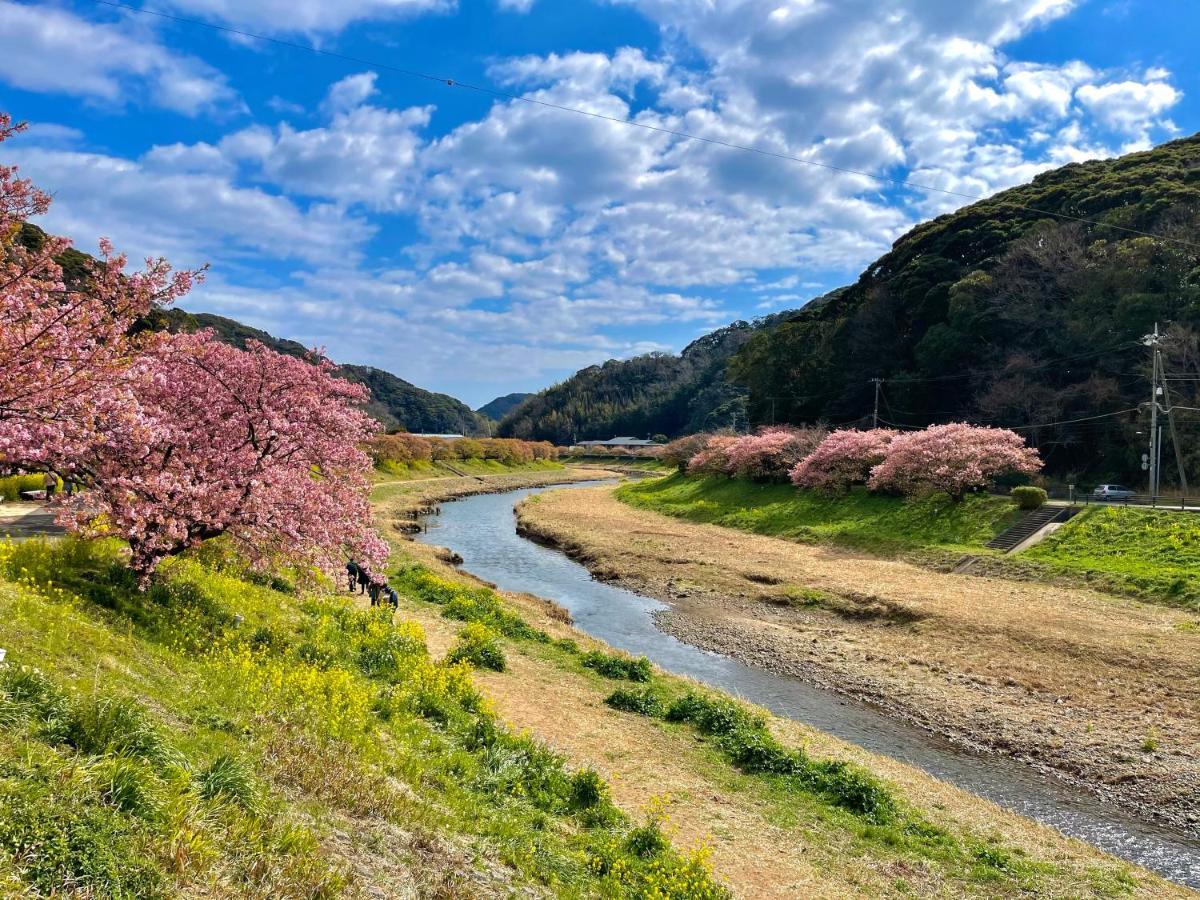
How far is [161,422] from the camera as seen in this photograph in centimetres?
1025

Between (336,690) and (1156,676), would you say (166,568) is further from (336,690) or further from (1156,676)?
(1156,676)

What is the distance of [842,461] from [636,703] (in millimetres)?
33017

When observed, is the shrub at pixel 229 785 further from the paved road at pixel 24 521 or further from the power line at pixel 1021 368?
the power line at pixel 1021 368

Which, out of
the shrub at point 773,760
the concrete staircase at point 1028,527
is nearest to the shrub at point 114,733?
the shrub at point 773,760

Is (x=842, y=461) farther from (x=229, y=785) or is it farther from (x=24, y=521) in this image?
(x=229, y=785)

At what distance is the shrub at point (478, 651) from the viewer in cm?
1455

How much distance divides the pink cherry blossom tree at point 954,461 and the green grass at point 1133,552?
629cm

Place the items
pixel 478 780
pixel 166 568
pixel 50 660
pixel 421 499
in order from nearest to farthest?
pixel 50 660, pixel 478 780, pixel 166 568, pixel 421 499

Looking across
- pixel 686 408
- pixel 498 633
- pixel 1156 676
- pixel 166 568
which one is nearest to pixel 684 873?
pixel 166 568

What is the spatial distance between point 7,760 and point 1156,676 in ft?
70.6

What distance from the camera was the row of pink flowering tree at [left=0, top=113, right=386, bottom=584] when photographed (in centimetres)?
580

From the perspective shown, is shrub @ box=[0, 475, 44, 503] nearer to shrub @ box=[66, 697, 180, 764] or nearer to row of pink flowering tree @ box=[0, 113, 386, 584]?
row of pink flowering tree @ box=[0, 113, 386, 584]

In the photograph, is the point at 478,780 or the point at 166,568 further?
the point at 166,568

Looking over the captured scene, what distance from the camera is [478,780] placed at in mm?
8258
